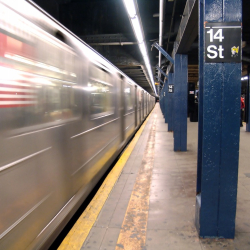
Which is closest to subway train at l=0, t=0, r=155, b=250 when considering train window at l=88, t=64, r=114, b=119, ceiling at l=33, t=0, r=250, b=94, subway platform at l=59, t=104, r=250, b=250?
train window at l=88, t=64, r=114, b=119

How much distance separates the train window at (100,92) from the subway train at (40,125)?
0.13 meters

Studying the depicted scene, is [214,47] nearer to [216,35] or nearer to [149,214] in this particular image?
[216,35]

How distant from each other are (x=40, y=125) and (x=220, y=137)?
171 cm

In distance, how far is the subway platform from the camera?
2.43 meters

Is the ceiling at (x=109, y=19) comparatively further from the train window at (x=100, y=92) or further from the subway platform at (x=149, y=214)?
the subway platform at (x=149, y=214)

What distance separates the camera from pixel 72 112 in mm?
2857

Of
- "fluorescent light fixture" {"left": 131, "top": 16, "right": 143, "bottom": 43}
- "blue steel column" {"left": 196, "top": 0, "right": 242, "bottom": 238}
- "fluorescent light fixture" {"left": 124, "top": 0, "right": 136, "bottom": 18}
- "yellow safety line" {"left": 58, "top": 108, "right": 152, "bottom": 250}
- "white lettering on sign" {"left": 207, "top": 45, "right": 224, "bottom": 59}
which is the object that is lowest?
"yellow safety line" {"left": 58, "top": 108, "right": 152, "bottom": 250}

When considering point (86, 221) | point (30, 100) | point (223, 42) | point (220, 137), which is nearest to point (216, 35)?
point (223, 42)

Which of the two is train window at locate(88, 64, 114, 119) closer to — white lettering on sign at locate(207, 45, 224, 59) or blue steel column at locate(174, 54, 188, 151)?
white lettering on sign at locate(207, 45, 224, 59)

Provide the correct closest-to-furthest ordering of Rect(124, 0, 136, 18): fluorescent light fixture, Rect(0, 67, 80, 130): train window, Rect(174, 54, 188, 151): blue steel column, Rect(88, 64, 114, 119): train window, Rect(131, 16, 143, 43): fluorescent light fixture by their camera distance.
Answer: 1. Rect(0, 67, 80, 130): train window
2. Rect(88, 64, 114, 119): train window
3. Rect(124, 0, 136, 18): fluorescent light fixture
4. Rect(131, 16, 143, 43): fluorescent light fixture
5. Rect(174, 54, 188, 151): blue steel column

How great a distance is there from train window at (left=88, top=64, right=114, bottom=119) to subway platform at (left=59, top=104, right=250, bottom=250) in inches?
49.0

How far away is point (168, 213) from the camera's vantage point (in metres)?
3.04

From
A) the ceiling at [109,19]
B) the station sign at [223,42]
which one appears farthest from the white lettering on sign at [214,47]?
the ceiling at [109,19]

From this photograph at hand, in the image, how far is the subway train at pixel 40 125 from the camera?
1.71m
